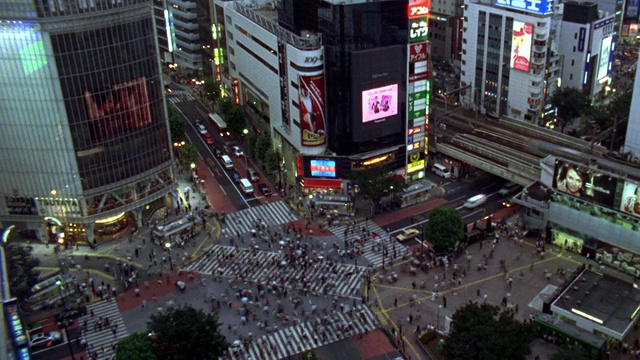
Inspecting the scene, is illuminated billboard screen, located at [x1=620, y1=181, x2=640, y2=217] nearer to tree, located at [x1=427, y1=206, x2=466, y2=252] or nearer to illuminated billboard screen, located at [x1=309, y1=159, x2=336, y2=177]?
tree, located at [x1=427, y1=206, x2=466, y2=252]

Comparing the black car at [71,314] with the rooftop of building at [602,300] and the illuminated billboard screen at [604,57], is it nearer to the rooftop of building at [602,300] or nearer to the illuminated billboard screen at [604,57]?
the rooftop of building at [602,300]

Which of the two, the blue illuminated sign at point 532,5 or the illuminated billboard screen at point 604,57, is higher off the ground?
the blue illuminated sign at point 532,5

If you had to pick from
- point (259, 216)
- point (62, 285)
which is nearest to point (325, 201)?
point (259, 216)

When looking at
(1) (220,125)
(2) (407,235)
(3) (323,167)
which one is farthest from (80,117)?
(2) (407,235)

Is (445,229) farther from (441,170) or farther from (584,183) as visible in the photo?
(441,170)

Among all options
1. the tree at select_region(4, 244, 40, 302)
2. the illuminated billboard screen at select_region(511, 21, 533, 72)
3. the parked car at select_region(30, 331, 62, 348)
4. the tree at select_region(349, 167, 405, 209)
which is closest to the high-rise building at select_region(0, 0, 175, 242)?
the tree at select_region(4, 244, 40, 302)

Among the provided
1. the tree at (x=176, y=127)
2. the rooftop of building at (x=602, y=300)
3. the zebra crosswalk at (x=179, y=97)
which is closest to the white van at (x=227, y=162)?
the tree at (x=176, y=127)
